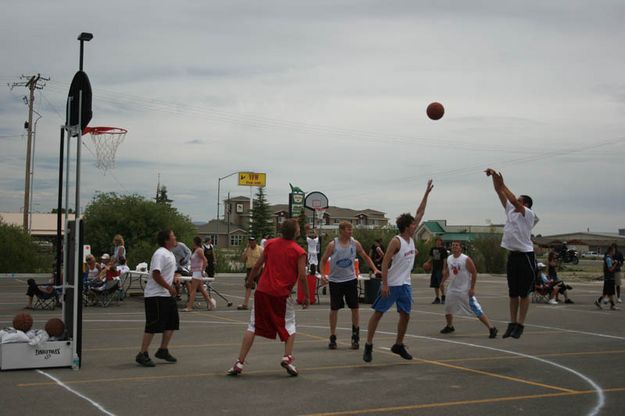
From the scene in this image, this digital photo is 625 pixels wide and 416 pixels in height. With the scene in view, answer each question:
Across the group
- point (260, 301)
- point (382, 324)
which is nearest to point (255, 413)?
point (260, 301)

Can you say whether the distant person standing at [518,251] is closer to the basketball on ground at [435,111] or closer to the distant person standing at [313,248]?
the basketball on ground at [435,111]

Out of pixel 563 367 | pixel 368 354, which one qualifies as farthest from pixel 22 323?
pixel 563 367

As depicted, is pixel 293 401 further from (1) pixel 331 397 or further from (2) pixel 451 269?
(2) pixel 451 269

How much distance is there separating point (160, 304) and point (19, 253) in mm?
30683

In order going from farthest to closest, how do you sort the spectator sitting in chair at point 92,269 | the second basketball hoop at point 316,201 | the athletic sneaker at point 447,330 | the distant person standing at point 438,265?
the second basketball hoop at point 316,201 → the distant person standing at point 438,265 → the spectator sitting in chair at point 92,269 → the athletic sneaker at point 447,330

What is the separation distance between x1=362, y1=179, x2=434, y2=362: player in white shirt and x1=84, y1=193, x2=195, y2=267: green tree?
42.6 meters

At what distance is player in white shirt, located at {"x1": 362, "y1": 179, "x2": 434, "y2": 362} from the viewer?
10719 millimetres

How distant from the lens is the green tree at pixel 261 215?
325 feet

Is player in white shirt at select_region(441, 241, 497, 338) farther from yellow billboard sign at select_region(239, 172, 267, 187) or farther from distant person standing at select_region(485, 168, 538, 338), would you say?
yellow billboard sign at select_region(239, 172, 267, 187)

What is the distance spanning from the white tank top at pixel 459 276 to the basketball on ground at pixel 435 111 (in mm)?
2997

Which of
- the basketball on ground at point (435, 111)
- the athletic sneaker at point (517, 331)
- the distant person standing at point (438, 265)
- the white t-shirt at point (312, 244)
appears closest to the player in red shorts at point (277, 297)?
the athletic sneaker at point (517, 331)

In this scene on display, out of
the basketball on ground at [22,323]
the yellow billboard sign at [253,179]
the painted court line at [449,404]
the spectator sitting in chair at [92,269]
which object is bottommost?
the painted court line at [449,404]

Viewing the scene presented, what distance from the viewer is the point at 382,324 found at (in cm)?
1620

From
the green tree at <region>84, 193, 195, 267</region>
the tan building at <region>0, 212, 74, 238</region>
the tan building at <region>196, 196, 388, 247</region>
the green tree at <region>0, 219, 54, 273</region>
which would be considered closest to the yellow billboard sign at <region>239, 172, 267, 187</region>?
the tan building at <region>196, 196, 388, 247</region>
